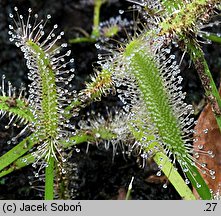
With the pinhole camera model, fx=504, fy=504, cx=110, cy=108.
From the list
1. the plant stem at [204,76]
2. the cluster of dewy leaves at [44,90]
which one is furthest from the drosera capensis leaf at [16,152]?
the plant stem at [204,76]

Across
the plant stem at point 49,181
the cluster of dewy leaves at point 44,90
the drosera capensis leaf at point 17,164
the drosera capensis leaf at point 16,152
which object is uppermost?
the cluster of dewy leaves at point 44,90

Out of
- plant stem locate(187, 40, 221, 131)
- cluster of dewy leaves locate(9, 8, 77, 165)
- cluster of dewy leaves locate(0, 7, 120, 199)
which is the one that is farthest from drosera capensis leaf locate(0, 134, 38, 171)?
plant stem locate(187, 40, 221, 131)

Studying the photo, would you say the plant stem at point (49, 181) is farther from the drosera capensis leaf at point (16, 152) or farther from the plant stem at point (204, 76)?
the plant stem at point (204, 76)

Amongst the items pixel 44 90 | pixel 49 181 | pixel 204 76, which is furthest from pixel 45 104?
pixel 204 76

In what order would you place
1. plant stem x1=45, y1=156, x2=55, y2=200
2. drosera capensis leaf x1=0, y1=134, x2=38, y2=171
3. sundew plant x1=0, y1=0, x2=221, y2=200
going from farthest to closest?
drosera capensis leaf x1=0, y1=134, x2=38, y2=171, plant stem x1=45, y1=156, x2=55, y2=200, sundew plant x1=0, y1=0, x2=221, y2=200

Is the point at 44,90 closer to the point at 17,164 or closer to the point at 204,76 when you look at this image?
the point at 17,164

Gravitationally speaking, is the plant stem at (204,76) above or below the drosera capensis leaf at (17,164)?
above

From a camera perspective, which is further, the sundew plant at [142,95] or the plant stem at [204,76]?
the plant stem at [204,76]

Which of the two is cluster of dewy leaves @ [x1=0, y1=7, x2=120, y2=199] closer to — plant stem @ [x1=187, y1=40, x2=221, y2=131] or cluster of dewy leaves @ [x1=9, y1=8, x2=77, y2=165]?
cluster of dewy leaves @ [x1=9, y1=8, x2=77, y2=165]

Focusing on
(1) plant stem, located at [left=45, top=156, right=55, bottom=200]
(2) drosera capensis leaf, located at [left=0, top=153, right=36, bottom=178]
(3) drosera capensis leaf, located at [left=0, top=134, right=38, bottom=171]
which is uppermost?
(3) drosera capensis leaf, located at [left=0, top=134, right=38, bottom=171]

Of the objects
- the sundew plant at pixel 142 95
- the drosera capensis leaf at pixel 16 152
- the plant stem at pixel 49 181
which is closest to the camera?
the sundew plant at pixel 142 95

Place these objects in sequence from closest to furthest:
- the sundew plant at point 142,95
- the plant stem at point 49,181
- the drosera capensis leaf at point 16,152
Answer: the sundew plant at point 142,95, the plant stem at point 49,181, the drosera capensis leaf at point 16,152

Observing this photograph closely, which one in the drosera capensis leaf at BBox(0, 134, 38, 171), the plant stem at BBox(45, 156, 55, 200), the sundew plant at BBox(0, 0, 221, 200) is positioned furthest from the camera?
the drosera capensis leaf at BBox(0, 134, 38, 171)
